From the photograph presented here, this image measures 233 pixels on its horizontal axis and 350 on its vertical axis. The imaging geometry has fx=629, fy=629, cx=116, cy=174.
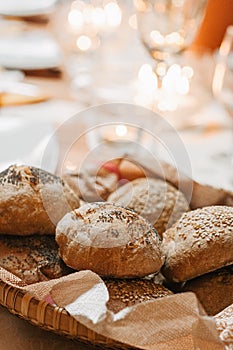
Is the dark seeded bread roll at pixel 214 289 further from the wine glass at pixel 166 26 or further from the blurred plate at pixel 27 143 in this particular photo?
the wine glass at pixel 166 26

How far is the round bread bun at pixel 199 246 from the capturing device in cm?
73

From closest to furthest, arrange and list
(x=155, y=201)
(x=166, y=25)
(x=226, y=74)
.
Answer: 1. (x=155, y=201)
2. (x=226, y=74)
3. (x=166, y=25)

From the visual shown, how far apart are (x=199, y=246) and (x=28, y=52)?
1142mm

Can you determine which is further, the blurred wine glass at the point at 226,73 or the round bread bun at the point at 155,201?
the blurred wine glass at the point at 226,73

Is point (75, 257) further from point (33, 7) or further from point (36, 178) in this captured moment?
point (33, 7)

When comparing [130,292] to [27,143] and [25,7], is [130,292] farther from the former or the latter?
[25,7]

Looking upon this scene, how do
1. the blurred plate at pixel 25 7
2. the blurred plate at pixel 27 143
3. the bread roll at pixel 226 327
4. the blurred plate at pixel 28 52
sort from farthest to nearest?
1. the blurred plate at pixel 25 7
2. the blurred plate at pixel 28 52
3. the blurred plate at pixel 27 143
4. the bread roll at pixel 226 327

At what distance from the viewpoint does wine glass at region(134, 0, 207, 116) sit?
1373 millimetres

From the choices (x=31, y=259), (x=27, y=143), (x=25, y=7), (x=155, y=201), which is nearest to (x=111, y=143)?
(x=27, y=143)

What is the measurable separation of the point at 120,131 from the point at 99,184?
425mm

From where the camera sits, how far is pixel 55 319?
24.7 inches

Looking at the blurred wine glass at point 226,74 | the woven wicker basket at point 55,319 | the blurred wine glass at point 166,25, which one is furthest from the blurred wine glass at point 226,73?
the woven wicker basket at point 55,319

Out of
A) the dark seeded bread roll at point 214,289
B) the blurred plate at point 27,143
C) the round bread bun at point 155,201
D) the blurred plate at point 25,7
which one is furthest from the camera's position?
the blurred plate at point 25,7

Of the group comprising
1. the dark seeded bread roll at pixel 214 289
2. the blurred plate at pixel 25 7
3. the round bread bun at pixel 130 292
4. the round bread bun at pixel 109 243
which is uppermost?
the blurred plate at pixel 25 7
